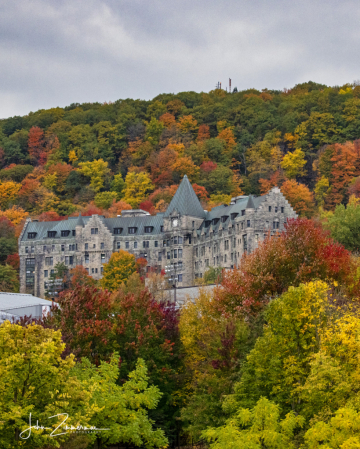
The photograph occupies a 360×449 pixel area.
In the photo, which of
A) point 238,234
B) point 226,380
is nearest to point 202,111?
point 238,234

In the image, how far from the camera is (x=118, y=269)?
106938 millimetres

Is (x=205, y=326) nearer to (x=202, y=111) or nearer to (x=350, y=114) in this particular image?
(x=350, y=114)

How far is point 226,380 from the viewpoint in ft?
136

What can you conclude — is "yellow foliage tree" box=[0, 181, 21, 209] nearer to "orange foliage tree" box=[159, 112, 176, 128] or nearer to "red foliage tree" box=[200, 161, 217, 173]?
"red foliage tree" box=[200, 161, 217, 173]

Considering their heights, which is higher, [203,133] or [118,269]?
[203,133]

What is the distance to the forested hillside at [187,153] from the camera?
144 metres

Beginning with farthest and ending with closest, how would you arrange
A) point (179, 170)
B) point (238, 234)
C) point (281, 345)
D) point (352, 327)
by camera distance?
point (179, 170)
point (238, 234)
point (281, 345)
point (352, 327)

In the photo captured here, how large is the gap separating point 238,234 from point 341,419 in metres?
71.4

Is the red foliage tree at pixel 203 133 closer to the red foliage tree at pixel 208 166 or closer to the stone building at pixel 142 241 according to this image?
the red foliage tree at pixel 208 166

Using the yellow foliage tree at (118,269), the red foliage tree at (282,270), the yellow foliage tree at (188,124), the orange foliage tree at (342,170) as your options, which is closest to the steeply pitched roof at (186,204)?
the yellow foliage tree at (118,269)

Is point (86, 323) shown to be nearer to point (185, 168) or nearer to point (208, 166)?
point (185, 168)

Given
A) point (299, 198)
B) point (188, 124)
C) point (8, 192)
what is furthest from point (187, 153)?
point (299, 198)

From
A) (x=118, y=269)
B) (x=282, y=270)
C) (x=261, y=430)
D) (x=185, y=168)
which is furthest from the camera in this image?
(x=185, y=168)

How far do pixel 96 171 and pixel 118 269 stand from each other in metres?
62.7
